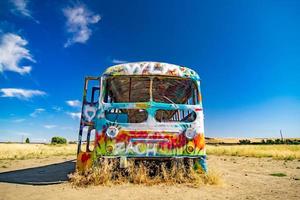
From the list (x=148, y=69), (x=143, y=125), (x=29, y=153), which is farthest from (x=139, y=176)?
(x=29, y=153)

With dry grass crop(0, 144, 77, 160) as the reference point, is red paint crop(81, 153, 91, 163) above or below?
above

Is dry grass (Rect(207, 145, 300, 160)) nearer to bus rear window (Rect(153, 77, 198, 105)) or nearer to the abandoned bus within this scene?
bus rear window (Rect(153, 77, 198, 105))

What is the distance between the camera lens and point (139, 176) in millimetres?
5020

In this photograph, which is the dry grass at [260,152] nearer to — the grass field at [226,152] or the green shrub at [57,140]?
the grass field at [226,152]

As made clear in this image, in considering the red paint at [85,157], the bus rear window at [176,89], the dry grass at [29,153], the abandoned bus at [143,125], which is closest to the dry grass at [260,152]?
the bus rear window at [176,89]

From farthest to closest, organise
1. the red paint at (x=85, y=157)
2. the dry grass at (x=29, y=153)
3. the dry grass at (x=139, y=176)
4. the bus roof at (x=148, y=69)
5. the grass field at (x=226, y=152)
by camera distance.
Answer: the dry grass at (x=29, y=153)
the grass field at (x=226, y=152)
the bus roof at (x=148, y=69)
the red paint at (x=85, y=157)
the dry grass at (x=139, y=176)

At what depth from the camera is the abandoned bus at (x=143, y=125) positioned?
16.7 ft

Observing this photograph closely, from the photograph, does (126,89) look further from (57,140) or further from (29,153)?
(57,140)

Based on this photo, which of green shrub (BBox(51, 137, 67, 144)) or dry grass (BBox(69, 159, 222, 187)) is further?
green shrub (BBox(51, 137, 67, 144))

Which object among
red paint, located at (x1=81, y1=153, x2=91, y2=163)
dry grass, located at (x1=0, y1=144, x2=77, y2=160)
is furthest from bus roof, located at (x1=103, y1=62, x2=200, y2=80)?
dry grass, located at (x1=0, y1=144, x2=77, y2=160)

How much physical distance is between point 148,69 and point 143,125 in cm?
146

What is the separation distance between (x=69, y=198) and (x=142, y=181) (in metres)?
1.68

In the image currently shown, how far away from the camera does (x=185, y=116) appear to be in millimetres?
6289

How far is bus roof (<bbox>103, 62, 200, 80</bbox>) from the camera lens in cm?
563
